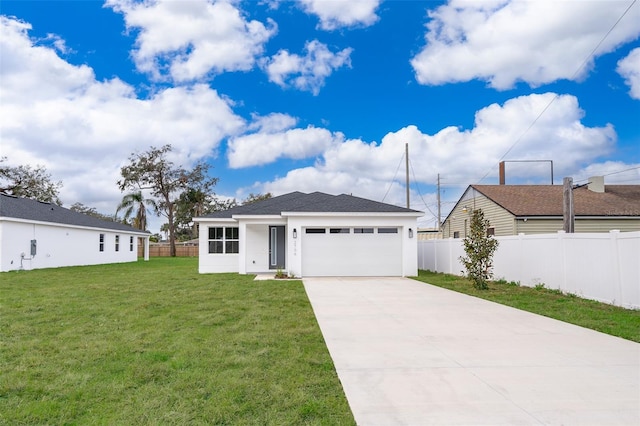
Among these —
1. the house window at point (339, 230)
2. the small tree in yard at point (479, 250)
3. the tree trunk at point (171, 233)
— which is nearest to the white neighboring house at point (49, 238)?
the tree trunk at point (171, 233)

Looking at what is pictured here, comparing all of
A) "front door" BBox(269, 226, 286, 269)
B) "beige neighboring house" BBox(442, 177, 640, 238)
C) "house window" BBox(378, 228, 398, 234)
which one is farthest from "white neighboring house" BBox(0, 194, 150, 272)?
"beige neighboring house" BBox(442, 177, 640, 238)

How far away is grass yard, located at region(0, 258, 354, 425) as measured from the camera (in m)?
3.46

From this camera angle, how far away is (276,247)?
1814 centimetres

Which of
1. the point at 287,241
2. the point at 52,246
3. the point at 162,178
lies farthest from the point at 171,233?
the point at 287,241

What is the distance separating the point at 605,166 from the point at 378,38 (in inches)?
558

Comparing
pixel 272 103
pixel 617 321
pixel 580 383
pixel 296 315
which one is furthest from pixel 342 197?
pixel 580 383

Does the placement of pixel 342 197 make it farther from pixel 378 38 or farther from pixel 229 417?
pixel 229 417

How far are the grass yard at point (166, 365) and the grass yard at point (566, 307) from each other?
463cm

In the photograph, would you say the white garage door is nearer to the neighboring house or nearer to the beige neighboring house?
the neighboring house

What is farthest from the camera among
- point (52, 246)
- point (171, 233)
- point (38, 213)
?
point (171, 233)

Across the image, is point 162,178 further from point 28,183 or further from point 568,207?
point 568,207

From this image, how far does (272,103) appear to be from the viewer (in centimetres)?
2056

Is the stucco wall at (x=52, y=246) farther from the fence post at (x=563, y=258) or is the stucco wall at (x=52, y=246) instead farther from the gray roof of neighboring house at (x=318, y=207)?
the fence post at (x=563, y=258)

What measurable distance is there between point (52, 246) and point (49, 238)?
1.68ft
